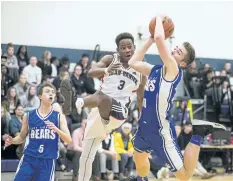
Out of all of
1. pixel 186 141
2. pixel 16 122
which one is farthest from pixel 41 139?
pixel 186 141

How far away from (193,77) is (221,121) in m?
1.53

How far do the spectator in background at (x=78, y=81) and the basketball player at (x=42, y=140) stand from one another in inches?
223

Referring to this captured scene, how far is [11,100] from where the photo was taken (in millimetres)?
10172

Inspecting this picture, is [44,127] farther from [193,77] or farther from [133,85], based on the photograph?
[193,77]

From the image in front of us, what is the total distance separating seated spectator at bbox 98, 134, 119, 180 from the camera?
32.5ft

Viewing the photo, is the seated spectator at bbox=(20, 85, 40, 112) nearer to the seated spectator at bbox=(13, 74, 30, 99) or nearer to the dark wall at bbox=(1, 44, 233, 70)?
the seated spectator at bbox=(13, 74, 30, 99)

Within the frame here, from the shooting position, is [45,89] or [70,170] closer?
[45,89]

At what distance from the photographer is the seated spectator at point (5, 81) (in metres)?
10.7

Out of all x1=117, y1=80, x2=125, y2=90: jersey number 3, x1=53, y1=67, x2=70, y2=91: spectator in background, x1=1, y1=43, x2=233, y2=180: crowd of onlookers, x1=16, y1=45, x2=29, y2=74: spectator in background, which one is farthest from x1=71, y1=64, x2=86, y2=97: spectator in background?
x1=117, y1=80, x2=125, y2=90: jersey number 3

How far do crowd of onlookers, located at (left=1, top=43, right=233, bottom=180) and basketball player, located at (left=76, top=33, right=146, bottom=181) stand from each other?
2586mm

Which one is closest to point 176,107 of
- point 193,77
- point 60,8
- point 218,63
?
point 193,77

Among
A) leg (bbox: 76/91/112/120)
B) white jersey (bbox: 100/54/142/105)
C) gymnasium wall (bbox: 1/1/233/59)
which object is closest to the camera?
leg (bbox: 76/91/112/120)

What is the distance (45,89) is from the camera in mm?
5609

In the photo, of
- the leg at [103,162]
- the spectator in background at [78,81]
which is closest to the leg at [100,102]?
the leg at [103,162]
